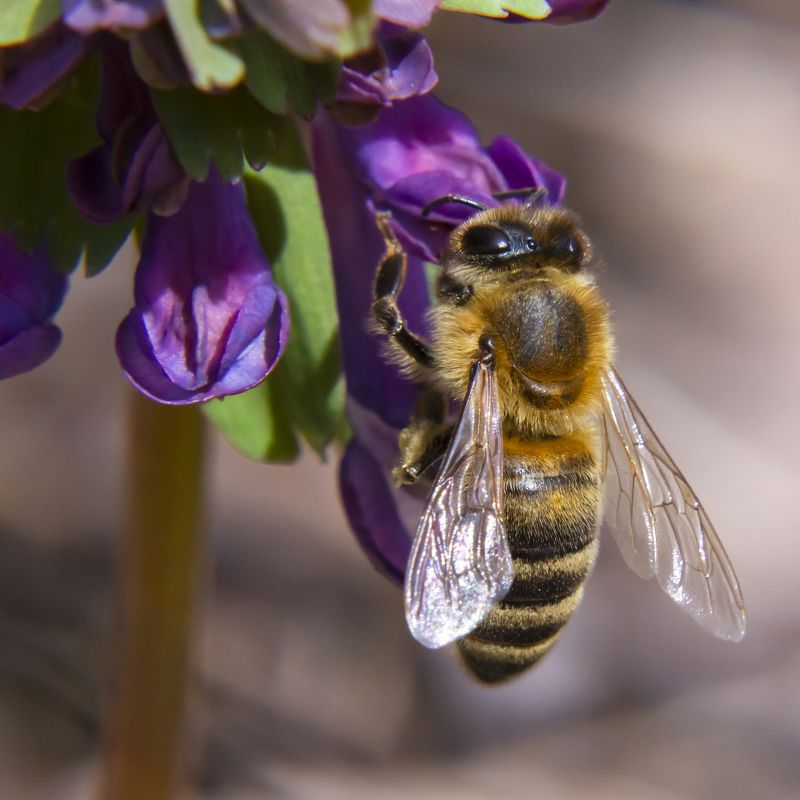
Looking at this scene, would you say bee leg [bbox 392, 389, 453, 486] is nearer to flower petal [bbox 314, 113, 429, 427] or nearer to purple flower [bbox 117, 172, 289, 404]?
flower petal [bbox 314, 113, 429, 427]

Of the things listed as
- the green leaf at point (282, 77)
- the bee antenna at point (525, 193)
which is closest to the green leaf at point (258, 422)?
the bee antenna at point (525, 193)

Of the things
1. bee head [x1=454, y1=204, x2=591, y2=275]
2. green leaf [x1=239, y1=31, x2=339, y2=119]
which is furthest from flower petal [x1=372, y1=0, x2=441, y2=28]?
bee head [x1=454, y1=204, x2=591, y2=275]

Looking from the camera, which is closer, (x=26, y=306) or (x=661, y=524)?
(x=26, y=306)

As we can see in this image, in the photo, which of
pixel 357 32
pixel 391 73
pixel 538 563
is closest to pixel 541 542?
pixel 538 563

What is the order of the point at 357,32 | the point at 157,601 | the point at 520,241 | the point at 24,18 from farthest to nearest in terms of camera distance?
the point at 157,601
the point at 520,241
the point at 24,18
the point at 357,32

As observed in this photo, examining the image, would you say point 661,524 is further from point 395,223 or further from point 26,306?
point 26,306

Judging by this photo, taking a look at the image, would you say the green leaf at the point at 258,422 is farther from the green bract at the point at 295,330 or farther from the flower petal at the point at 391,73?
the flower petal at the point at 391,73

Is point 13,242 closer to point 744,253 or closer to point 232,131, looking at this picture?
point 232,131
